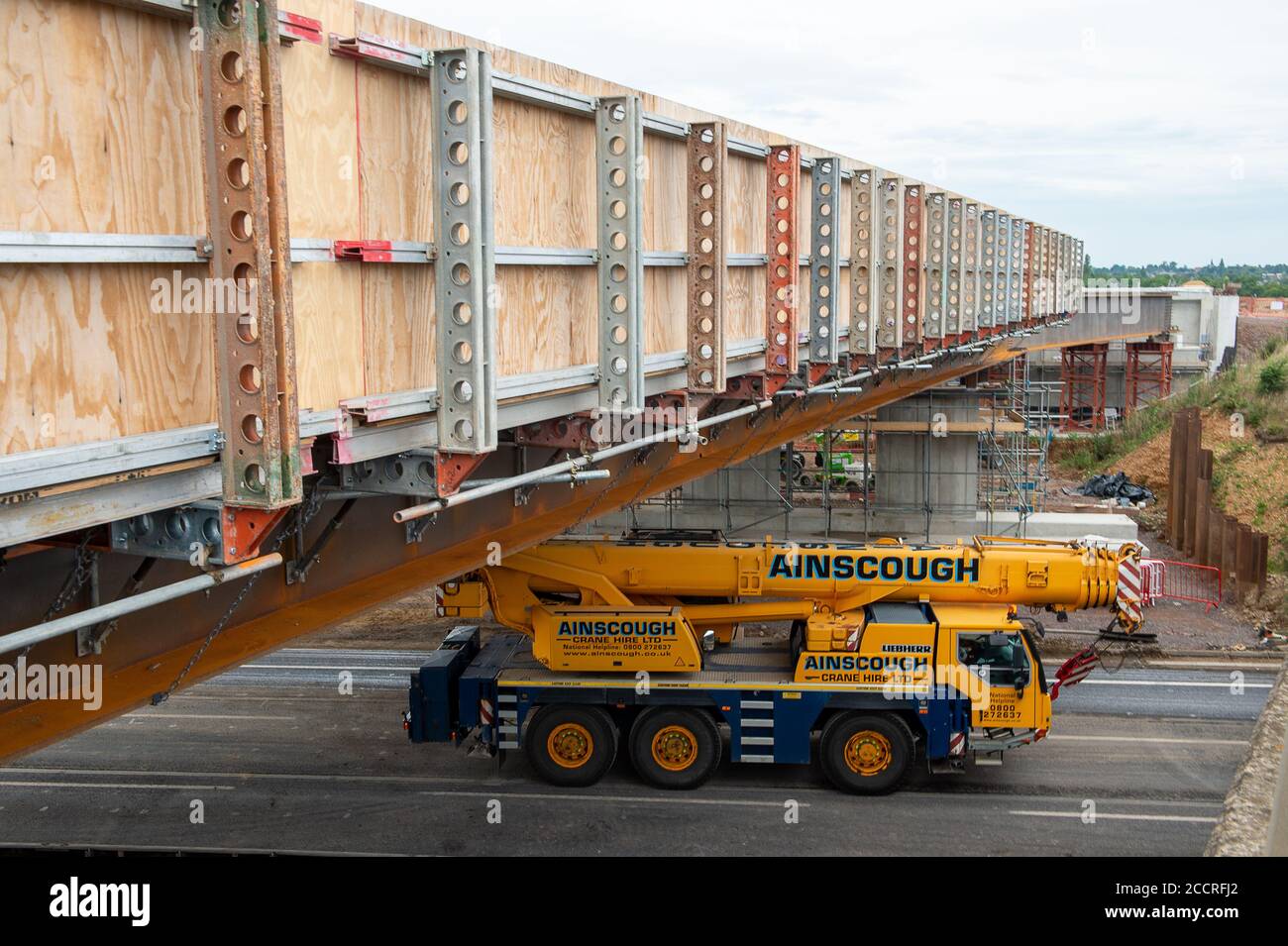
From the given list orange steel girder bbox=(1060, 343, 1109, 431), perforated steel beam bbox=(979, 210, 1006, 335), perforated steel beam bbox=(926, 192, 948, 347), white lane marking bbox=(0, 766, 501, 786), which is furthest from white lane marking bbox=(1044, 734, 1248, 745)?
orange steel girder bbox=(1060, 343, 1109, 431)

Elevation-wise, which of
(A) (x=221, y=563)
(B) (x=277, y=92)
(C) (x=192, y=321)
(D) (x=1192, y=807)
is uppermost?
(B) (x=277, y=92)

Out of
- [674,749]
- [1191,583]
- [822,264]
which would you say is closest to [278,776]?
[674,749]

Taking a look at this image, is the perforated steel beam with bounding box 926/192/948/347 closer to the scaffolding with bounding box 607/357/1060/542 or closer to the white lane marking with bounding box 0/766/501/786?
the white lane marking with bounding box 0/766/501/786

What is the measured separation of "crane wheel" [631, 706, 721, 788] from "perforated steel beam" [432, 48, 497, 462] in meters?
10.2

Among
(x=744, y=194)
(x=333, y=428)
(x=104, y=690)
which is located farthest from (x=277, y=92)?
(x=744, y=194)

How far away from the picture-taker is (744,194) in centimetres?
1116

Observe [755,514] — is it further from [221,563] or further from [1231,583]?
[221,563]

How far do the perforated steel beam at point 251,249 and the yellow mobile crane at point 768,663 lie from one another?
1080cm

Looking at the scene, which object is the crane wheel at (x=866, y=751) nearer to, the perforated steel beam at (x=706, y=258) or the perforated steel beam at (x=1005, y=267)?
the perforated steel beam at (x=706, y=258)

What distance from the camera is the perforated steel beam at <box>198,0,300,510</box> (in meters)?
4.55

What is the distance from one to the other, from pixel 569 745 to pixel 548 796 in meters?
0.74

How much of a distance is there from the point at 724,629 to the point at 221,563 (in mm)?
12295
